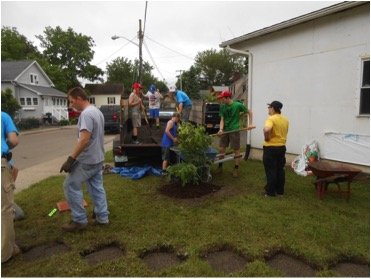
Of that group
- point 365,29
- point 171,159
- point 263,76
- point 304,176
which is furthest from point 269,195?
point 263,76

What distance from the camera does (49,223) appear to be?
4973mm

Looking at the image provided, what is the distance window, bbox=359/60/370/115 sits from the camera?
23.7 ft

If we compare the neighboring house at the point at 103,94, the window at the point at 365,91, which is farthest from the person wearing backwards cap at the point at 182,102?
the neighboring house at the point at 103,94

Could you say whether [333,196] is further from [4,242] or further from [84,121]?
[4,242]

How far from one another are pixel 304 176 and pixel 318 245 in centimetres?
388

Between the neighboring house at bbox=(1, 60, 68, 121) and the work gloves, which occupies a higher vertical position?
the neighboring house at bbox=(1, 60, 68, 121)

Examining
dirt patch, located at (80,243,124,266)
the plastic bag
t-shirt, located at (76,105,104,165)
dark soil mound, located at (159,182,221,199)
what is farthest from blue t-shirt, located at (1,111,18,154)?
the plastic bag

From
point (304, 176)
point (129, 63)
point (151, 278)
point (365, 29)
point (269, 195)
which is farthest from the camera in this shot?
point (129, 63)

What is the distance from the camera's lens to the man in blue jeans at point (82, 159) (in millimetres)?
4371

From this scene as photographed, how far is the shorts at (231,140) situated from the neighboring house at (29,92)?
2848 centimetres

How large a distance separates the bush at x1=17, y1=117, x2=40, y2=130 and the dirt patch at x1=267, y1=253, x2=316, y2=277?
89.2ft

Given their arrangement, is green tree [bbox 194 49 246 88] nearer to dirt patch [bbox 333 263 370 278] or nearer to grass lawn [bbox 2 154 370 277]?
grass lawn [bbox 2 154 370 277]

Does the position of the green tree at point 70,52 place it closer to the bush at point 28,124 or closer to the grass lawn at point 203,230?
the bush at point 28,124

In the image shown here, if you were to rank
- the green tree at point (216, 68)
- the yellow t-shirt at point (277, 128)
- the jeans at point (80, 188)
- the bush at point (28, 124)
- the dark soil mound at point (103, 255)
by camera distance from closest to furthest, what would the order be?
the dark soil mound at point (103, 255)
the jeans at point (80, 188)
the yellow t-shirt at point (277, 128)
the bush at point (28, 124)
the green tree at point (216, 68)
